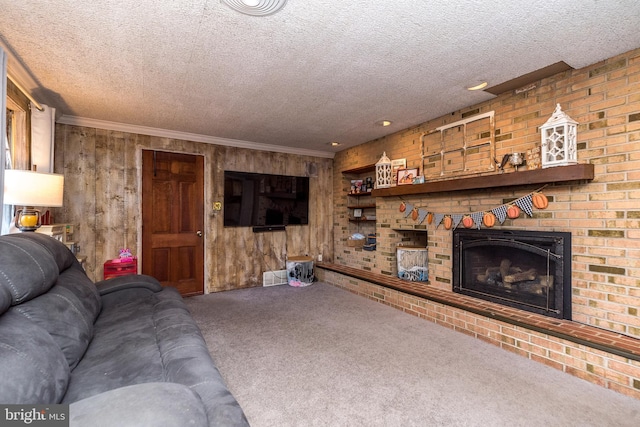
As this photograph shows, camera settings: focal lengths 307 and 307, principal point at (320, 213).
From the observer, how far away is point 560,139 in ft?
7.91

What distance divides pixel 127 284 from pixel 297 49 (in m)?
2.15

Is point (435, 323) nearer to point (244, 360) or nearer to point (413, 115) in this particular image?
point (244, 360)

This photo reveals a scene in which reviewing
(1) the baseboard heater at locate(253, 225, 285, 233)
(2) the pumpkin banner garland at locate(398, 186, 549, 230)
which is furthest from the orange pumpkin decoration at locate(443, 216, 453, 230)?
(1) the baseboard heater at locate(253, 225, 285, 233)

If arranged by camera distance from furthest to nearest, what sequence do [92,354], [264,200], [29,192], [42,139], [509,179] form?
[264,200] < [42,139] < [509,179] < [29,192] < [92,354]

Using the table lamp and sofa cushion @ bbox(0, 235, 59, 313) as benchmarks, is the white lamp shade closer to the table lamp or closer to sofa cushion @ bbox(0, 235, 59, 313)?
the table lamp

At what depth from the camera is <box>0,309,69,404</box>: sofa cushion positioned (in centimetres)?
90

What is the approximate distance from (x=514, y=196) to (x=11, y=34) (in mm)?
3947

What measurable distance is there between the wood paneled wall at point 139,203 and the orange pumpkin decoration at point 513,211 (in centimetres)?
314

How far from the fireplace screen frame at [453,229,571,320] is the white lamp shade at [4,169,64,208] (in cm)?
371

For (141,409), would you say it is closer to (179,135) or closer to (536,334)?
(536,334)

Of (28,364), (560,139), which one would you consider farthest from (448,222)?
(28,364)

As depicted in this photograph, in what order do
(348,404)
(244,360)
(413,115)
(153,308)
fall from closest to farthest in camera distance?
(348,404)
(153,308)
(244,360)
(413,115)

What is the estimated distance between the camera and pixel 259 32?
1928 millimetres

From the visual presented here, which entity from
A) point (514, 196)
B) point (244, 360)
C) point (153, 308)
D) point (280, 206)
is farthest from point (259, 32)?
point (280, 206)
